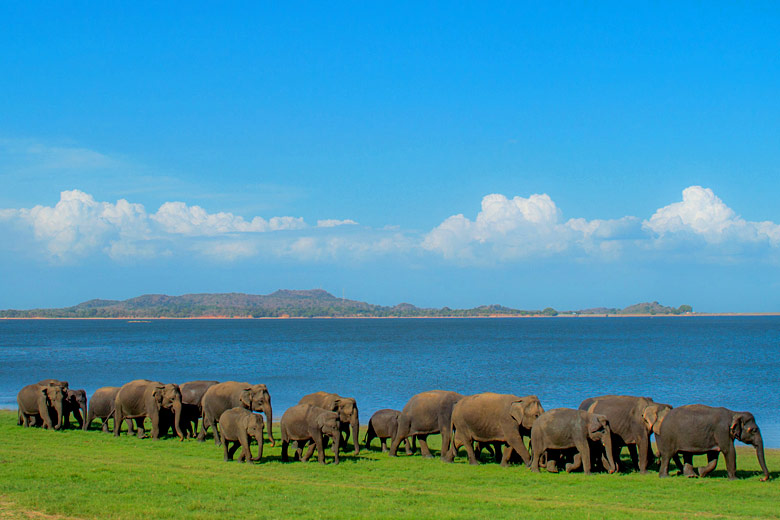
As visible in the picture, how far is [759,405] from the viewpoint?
47.2 metres

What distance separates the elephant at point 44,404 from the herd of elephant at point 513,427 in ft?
16.2

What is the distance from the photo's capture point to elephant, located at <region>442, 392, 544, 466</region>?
21.5 m

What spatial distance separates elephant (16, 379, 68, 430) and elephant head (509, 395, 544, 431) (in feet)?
60.1

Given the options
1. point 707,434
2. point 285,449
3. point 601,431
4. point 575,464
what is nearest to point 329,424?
point 285,449

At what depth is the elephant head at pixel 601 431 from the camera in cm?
2003

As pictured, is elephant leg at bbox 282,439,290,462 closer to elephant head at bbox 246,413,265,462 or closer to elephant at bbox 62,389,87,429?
elephant head at bbox 246,413,265,462

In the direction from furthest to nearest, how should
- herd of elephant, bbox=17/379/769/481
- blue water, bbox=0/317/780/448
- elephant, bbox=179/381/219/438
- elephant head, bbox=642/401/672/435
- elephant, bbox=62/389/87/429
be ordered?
blue water, bbox=0/317/780/448 < elephant, bbox=62/389/87/429 < elephant, bbox=179/381/219/438 < elephant head, bbox=642/401/672/435 < herd of elephant, bbox=17/379/769/481

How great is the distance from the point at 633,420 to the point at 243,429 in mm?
10970

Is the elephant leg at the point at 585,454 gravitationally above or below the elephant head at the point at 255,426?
below

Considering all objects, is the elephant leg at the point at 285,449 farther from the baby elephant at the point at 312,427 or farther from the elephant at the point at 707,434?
the elephant at the point at 707,434

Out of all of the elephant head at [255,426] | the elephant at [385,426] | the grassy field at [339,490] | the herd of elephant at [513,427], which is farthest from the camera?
the elephant at [385,426]

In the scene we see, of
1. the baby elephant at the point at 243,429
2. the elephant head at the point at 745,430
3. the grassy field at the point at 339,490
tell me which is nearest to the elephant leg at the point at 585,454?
the grassy field at the point at 339,490

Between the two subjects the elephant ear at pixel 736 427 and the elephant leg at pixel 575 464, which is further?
the elephant leg at pixel 575 464

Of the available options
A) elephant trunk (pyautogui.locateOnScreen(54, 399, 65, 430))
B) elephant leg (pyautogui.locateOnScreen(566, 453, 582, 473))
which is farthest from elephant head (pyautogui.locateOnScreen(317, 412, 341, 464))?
elephant trunk (pyautogui.locateOnScreen(54, 399, 65, 430))
